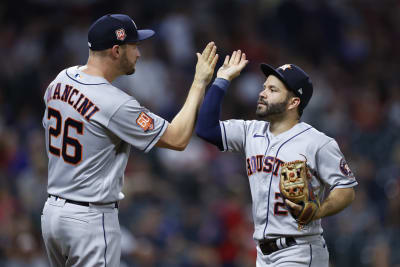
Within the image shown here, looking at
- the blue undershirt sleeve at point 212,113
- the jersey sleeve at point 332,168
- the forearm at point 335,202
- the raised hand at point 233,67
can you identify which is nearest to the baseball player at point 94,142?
the blue undershirt sleeve at point 212,113

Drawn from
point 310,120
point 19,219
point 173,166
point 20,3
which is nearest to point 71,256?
point 19,219

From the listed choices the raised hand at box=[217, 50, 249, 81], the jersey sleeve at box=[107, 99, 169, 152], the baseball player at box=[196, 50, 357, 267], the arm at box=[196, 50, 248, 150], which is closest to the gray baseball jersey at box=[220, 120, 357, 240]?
the baseball player at box=[196, 50, 357, 267]

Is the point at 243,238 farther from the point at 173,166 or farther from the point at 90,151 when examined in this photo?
the point at 90,151

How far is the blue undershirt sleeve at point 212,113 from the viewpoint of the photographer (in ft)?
15.8

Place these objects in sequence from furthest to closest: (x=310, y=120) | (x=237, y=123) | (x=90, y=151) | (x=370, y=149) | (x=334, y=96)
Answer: (x=334, y=96) → (x=310, y=120) → (x=370, y=149) → (x=237, y=123) → (x=90, y=151)

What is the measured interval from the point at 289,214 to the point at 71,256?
1362mm

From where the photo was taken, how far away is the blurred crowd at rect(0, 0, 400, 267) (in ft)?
26.5

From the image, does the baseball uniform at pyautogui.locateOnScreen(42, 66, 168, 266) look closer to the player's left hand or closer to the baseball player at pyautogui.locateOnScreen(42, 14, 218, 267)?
the baseball player at pyautogui.locateOnScreen(42, 14, 218, 267)

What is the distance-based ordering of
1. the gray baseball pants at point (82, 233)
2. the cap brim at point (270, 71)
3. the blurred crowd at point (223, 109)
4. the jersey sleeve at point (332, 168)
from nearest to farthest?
the gray baseball pants at point (82, 233), the jersey sleeve at point (332, 168), the cap brim at point (270, 71), the blurred crowd at point (223, 109)

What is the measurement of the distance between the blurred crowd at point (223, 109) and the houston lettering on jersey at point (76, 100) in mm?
3478

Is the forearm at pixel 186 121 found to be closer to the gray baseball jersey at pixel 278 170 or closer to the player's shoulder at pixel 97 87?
the player's shoulder at pixel 97 87

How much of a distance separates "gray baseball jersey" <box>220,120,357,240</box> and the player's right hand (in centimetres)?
55

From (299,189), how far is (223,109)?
6.12m

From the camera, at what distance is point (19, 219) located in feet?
25.8
